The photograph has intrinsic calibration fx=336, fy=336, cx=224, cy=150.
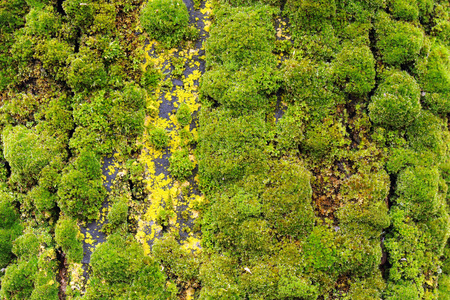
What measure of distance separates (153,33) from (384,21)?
421cm

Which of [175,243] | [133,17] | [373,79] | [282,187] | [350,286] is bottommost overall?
[350,286]

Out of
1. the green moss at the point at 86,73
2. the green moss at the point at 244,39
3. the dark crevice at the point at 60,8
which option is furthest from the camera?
the dark crevice at the point at 60,8

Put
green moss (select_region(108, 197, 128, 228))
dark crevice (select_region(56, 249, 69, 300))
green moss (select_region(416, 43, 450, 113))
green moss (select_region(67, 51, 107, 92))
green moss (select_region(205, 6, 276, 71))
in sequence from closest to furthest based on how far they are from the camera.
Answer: green moss (select_region(108, 197, 128, 228)) → dark crevice (select_region(56, 249, 69, 300)) → green moss (select_region(205, 6, 276, 71)) → green moss (select_region(67, 51, 107, 92)) → green moss (select_region(416, 43, 450, 113))

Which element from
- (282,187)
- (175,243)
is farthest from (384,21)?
(175,243)

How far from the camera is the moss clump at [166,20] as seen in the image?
Answer: 6.14 metres

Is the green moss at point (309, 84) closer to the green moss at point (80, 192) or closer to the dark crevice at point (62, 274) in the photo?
the green moss at point (80, 192)

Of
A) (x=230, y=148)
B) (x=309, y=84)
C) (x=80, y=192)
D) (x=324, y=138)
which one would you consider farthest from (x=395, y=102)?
(x=80, y=192)

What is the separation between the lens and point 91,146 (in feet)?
19.2

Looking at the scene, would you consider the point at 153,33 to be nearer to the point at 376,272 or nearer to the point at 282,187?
the point at 282,187

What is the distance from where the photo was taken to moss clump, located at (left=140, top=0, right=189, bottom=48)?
242 inches

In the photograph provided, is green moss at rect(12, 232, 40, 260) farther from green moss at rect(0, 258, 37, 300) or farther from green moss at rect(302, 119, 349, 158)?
green moss at rect(302, 119, 349, 158)

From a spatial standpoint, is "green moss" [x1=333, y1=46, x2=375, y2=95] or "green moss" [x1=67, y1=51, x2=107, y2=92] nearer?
"green moss" [x1=333, y1=46, x2=375, y2=95]

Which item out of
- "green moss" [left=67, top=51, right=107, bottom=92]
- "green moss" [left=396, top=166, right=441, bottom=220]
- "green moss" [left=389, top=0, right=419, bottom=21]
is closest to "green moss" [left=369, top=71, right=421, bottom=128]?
"green moss" [left=396, top=166, right=441, bottom=220]

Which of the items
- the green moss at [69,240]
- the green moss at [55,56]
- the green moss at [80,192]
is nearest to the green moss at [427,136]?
the green moss at [80,192]
